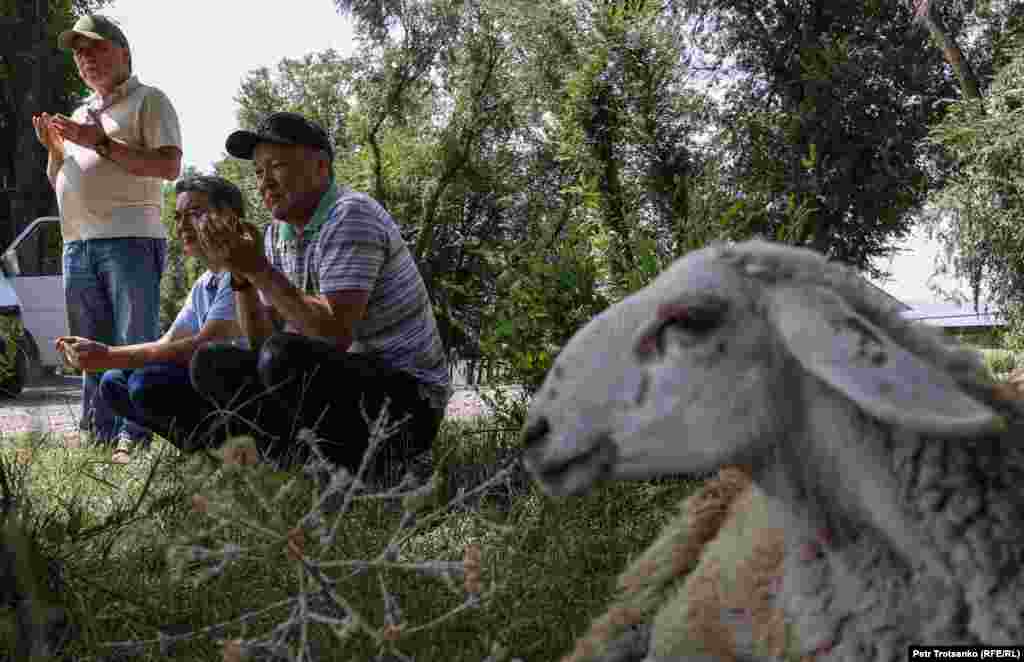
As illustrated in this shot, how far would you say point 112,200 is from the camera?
5363 millimetres

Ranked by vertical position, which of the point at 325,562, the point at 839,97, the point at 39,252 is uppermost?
the point at 839,97

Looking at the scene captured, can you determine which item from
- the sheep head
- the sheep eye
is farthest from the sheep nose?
the sheep eye

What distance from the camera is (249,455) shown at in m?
2.14

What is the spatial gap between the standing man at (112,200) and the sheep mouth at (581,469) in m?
4.23

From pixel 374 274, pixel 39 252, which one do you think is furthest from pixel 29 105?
pixel 374 274

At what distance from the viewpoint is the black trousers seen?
3.75m

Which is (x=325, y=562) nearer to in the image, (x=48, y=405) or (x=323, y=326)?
(x=323, y=326)

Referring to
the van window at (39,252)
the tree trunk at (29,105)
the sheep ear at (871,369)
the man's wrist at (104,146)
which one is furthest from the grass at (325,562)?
the tree trunk at (29,105)

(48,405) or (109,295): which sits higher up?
(109,295)

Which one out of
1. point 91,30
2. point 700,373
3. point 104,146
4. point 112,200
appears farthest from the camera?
point 112,200

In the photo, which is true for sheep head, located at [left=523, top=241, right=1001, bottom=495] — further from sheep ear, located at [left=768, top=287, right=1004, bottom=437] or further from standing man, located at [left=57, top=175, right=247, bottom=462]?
standing man, located at [left=57, top=175, right=247, bottom=462]

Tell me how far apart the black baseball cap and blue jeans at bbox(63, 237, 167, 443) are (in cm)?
152

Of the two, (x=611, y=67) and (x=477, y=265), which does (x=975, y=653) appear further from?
(x=477, y=265)

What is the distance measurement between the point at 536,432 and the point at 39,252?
63.4ft
